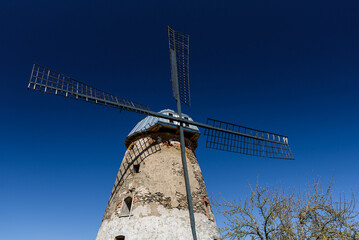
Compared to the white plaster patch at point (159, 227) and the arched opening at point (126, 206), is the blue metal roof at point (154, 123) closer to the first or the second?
the arched opening at point (126, 206)

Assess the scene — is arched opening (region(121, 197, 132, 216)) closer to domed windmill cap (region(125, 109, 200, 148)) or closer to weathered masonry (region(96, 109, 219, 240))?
weathered masonry (region(96, 109, 219, 240))

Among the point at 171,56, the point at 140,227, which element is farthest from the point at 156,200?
the point at 171,56

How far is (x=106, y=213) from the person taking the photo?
8508 millimetres

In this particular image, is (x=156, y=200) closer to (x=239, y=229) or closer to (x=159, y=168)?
(x=159, y=168)

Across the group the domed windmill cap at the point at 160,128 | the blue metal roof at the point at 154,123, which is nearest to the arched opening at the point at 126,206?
the domed windmill cap at the point at 160,128

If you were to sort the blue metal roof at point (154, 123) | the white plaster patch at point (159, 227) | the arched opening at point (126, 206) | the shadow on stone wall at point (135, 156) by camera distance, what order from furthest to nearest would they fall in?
the blue metal roof at point (154, 123) → the shadow on stone wall at point (135, 156) → the arched opening at point (126, 206) → the white plaster patch at point (159, 227)

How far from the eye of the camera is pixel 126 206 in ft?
27.2

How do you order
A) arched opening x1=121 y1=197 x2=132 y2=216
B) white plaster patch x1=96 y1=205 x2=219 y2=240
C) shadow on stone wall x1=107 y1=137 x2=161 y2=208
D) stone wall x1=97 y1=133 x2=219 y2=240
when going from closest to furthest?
1. white plaster patch x1=96 y1=205 x2=219 y2=240
2. stone wall x1=97 y1=133 x2=219 y2=240
3. arched opening x1=121 y1=197 x2=132 y2=216
4. shadow on stone wall x1=107 y1=137 x2=161 y2=208

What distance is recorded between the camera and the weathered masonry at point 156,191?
746 centimetres

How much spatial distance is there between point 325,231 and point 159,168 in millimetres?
5184

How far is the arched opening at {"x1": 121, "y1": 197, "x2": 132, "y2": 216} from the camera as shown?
806 cm

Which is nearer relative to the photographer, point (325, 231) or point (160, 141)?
point (325, 231)

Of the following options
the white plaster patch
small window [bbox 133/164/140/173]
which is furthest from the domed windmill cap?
the white plaster patch

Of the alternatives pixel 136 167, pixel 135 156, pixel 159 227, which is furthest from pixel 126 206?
pixel 135 156
